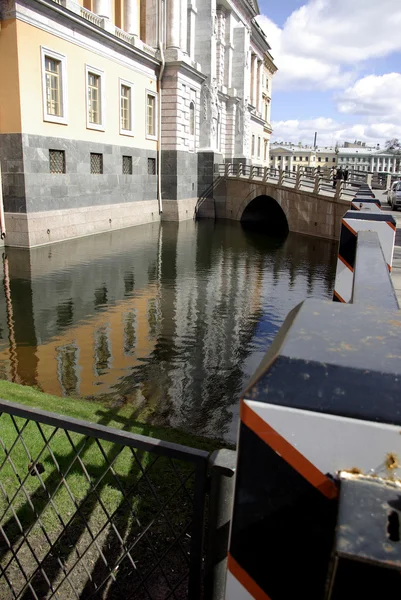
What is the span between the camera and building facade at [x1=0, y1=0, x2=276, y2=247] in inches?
659

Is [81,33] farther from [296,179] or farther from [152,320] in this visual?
[152,320]

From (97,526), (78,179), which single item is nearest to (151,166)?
(78,179)

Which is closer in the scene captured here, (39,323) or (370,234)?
(370,234)

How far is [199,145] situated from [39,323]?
78.2ft

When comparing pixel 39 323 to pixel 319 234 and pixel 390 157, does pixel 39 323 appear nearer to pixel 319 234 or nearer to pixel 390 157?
pixel 319 234

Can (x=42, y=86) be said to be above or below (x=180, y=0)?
below

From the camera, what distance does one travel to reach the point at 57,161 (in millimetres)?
18797

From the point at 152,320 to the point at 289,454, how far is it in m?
9.38

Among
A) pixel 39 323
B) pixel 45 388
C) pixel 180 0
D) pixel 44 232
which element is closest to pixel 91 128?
pixel 44 232

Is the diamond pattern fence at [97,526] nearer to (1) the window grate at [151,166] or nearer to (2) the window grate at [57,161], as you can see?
(2) the window grate at [57,161]

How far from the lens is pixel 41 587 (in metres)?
3.10

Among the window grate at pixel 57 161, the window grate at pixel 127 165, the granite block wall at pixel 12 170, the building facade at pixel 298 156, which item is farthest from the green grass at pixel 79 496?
the building facade at pixel 298 156

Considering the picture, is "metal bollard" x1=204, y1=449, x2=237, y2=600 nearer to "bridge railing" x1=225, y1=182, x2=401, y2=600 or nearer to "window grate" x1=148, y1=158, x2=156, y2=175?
"bridge railing" x1=225, y1=182, x2=401, y2=600

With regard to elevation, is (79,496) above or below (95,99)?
below
